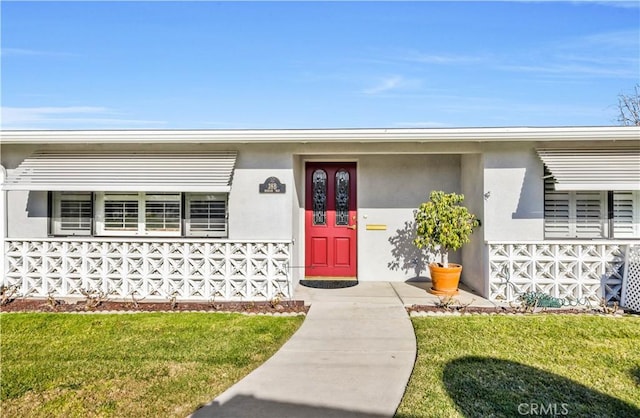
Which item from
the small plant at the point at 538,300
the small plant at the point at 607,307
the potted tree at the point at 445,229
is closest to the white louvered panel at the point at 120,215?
the potted tree at the point at 445,229

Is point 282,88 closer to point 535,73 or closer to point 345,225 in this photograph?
point 345,225

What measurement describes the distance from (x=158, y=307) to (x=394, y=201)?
4.83 metres

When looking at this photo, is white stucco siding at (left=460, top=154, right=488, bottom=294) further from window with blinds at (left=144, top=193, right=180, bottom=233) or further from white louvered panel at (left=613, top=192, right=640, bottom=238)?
window with blinds at (left=144, top=193, right=180, bottom=233)

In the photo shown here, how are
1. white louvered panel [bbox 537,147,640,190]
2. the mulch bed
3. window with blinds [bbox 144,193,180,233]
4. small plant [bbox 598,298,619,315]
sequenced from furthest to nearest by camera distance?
window with blinds [bbox 144,193,180,233] < white louvered panel [bbox 537,147,640,190] < the mulch bed < small plant [bbox 598,298,619,315]

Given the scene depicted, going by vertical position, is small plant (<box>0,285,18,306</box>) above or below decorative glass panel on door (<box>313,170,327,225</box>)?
below

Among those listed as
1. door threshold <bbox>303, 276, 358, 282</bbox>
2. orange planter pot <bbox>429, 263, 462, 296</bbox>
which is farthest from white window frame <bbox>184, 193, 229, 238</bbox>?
orange planter pot <bbox>429, 263, 462, 296</bbox>

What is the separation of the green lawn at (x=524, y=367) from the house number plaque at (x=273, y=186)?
→ 3.18m

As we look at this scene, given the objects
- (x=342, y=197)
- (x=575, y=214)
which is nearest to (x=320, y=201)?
(x=342, y=197)

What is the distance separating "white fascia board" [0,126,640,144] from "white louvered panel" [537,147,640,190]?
1.01 ft

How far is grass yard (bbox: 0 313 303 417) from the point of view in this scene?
3.24 m

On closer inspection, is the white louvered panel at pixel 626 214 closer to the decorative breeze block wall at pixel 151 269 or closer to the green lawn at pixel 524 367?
the green lawn at pixel 524 367

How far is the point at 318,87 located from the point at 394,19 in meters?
3.54

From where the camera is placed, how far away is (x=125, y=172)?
6824 mm

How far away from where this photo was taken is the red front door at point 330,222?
27.3 feet
